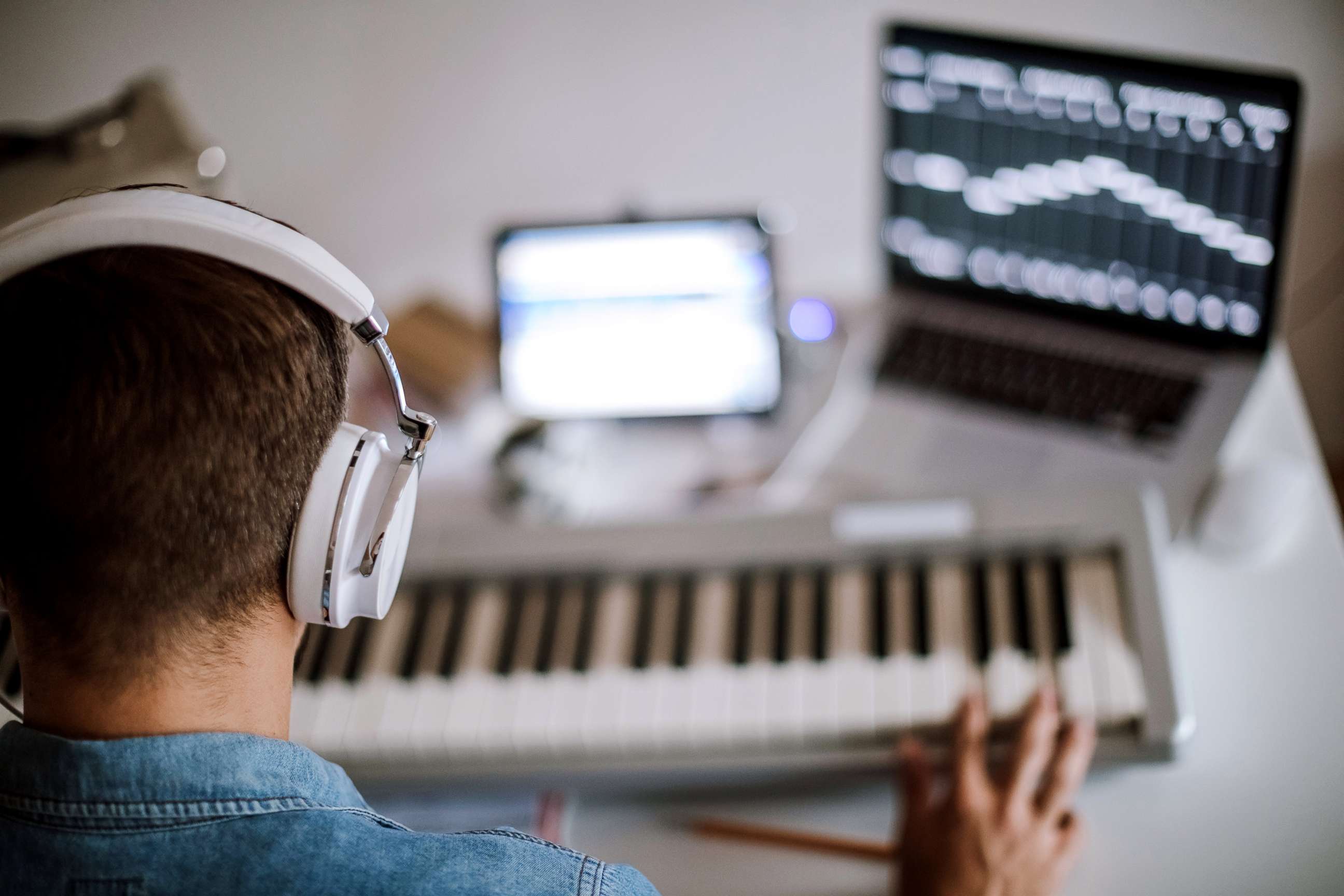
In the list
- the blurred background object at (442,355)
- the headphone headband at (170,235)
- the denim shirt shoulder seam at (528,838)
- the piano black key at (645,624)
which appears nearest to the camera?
the headphone headband at (170,235)

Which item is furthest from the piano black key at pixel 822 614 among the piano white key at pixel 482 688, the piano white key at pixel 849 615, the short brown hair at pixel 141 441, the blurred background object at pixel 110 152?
the blurred background object at pixel 110 152

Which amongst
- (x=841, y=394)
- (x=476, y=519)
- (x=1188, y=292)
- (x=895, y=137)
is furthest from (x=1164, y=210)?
(x=476, y=519)

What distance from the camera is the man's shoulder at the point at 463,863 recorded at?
59 centimetres

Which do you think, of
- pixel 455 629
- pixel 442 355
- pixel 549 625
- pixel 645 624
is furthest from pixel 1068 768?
pixel 442 355

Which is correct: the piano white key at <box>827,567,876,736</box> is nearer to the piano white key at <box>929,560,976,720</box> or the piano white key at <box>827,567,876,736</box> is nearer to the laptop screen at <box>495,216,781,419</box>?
the piano white key at <box>929,560,976,720</box>

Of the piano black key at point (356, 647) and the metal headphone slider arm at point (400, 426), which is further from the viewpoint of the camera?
the piano black key at point (356, 647)

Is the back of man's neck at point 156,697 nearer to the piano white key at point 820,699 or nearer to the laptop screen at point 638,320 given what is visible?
the piano white key at point 820,699

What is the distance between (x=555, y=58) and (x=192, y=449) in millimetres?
1220

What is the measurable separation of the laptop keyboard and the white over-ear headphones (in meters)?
0.84

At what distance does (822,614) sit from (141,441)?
0.75 metres

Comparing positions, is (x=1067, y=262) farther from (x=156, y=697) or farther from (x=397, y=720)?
(x=156, y=697)

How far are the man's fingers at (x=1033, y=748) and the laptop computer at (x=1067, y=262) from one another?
0.28 metres

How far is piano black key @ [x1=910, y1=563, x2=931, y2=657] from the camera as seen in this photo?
1079 millimetres

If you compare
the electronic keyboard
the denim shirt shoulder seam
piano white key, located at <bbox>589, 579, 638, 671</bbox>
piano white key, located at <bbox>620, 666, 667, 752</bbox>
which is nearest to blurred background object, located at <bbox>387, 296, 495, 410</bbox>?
the electronic keyboard
